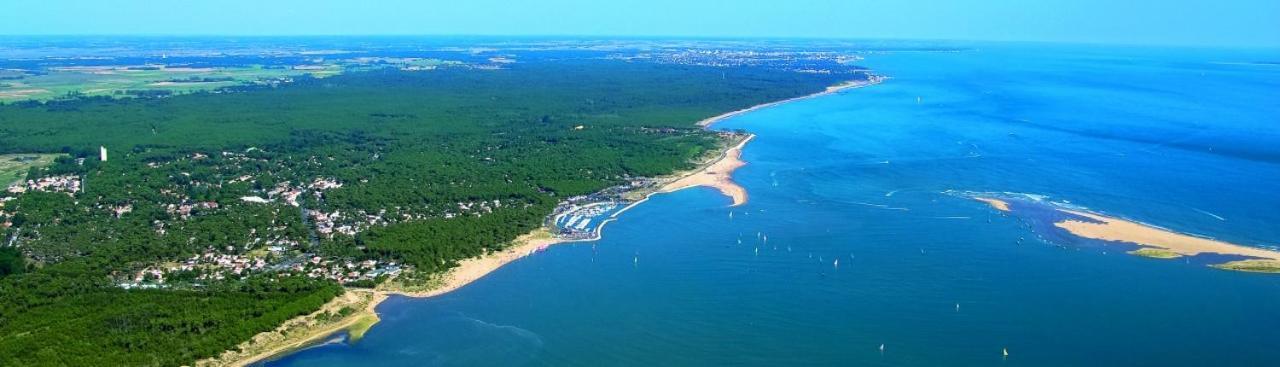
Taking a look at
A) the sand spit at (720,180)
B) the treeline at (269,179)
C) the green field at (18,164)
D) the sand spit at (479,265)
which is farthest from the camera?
the green field at (18,164)

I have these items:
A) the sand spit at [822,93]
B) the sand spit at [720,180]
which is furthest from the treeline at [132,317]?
the sand spit at [822,93]

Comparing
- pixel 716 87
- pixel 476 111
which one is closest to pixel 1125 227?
pixel 476 111

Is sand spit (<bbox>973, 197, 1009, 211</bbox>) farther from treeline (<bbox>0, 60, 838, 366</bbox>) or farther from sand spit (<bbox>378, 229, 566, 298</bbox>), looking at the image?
sand spit (<bbox>378, 229, 566, 298</bbox>)

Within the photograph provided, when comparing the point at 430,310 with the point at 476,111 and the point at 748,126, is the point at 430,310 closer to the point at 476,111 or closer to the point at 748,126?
the point at 748,126

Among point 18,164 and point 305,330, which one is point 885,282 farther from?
point 18,164

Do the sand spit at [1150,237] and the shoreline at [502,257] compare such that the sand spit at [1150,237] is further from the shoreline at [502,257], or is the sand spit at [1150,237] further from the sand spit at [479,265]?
the sand spit at [479,265]
